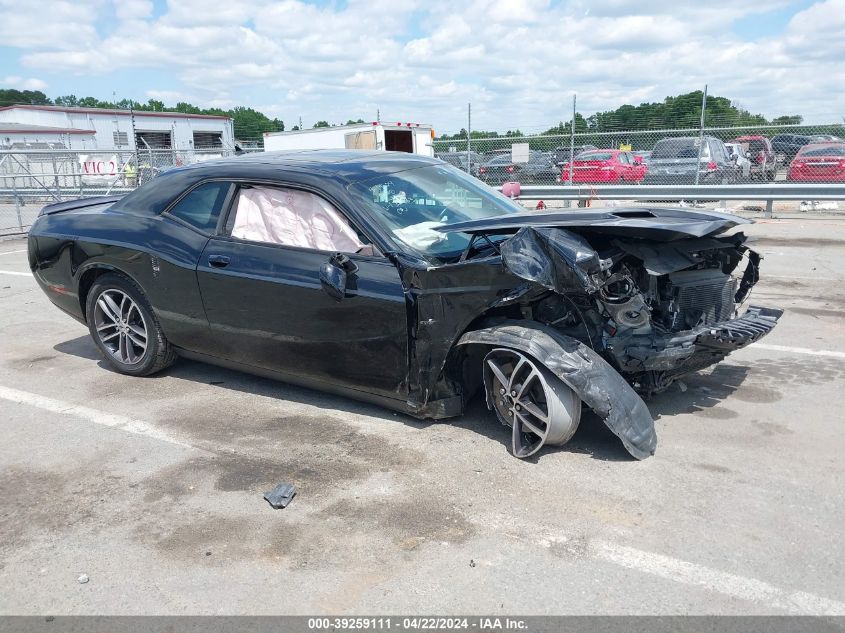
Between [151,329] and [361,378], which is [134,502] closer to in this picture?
[361,378]

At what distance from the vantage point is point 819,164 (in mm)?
15141

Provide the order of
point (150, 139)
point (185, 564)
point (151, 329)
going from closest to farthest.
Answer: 1. point (185, 564)
2. point (151, 329)
3. point (150, 139)

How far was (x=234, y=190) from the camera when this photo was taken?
15.7 ft

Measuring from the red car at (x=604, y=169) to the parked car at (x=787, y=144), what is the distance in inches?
129

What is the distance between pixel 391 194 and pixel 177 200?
161 cm

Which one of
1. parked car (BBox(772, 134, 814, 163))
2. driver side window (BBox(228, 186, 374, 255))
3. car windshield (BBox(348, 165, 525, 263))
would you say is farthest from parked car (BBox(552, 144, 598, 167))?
driver side window (BBox(228, 186, 374, 255))

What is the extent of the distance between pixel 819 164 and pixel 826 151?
0.34m

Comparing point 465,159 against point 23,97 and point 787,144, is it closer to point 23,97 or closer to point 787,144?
point 787,144

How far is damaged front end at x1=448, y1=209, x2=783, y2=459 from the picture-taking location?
365cm

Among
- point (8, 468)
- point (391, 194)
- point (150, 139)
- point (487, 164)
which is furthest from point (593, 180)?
point (150, 139)

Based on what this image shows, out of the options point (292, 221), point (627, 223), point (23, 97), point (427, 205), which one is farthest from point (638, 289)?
point (23, 97)

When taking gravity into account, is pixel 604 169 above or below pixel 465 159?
below

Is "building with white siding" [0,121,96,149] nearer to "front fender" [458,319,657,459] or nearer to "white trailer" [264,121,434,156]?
"white trailer" [264,121,434,156]

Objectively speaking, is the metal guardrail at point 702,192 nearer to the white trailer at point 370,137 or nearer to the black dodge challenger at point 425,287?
the white trailer at point 370,137
